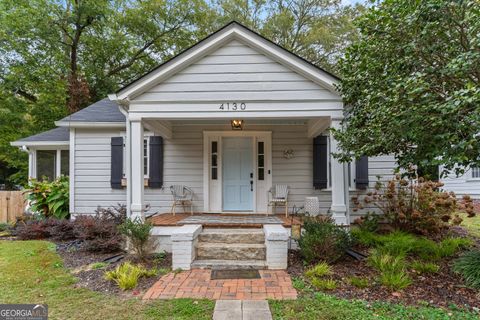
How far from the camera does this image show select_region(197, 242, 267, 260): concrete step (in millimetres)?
4809

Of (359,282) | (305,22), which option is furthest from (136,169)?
(305,22)

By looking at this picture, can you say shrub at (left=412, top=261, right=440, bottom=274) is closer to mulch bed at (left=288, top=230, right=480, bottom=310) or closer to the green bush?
mulch bed at (left=288, top=230, right=480, bottom=310)

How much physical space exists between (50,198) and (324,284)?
7.22 metres

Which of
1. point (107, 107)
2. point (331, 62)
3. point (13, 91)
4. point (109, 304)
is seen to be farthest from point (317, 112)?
point (13, 91)

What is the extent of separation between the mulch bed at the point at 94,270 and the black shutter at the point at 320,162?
384cm

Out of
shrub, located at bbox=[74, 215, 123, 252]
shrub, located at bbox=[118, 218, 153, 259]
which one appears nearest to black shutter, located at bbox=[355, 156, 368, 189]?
shrub, located at bbox=[118, 218, 153, 259]

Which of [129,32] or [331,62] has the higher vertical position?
[129,32]

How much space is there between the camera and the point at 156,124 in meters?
6.20

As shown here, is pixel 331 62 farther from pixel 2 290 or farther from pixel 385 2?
pixel 2 290

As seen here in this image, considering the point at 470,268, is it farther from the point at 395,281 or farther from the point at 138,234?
the point at 138,234

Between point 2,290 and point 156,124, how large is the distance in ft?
12.1

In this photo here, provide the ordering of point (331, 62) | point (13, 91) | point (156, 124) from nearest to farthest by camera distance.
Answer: point (156, 124) < point (13, 91) < point (331, 62)

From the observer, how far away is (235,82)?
17.5ft

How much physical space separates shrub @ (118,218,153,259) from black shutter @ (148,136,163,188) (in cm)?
233
